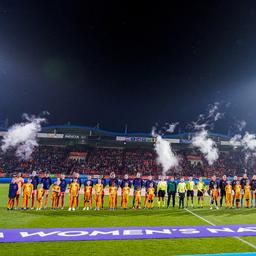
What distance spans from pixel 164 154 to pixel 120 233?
42.8 meters

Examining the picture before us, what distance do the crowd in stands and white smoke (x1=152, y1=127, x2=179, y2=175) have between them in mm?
976

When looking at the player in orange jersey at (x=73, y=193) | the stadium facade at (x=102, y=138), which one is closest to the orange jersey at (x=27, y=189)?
the player in orange jersey at (x=73, y=193)

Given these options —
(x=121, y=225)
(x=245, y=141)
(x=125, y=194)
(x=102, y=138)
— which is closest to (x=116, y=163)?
(x=102, y=138)

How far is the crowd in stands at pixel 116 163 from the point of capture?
45281 mm

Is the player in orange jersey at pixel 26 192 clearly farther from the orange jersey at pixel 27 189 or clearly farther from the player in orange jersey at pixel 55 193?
the player in orange jersey at pixel 55 193

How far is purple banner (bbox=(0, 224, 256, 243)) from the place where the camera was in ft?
27.3

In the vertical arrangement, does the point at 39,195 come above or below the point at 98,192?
below

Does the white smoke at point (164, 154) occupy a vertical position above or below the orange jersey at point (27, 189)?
above

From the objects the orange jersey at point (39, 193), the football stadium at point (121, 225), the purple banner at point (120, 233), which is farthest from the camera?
the orange jersey at point (39, 193)

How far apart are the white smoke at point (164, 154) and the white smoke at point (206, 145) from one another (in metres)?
4.56

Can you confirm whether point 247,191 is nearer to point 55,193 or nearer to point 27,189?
point 55,193

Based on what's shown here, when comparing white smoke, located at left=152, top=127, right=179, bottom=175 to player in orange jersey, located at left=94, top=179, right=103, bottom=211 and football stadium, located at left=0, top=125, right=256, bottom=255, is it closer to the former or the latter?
football stadium, located at left=0, top=125, right=256, bottom=255

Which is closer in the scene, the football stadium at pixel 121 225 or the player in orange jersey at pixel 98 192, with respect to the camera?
the football stadium at pixel 121 225

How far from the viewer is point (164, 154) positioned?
168 ft
